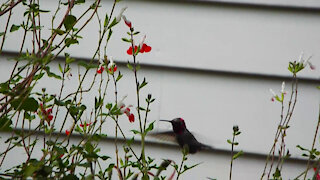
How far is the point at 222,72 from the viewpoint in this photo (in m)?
2.54

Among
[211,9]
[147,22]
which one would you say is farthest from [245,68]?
[147,22]

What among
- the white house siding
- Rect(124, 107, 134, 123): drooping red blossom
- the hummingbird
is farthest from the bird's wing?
the white house siding

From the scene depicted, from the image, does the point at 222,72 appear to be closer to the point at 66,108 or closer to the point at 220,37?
the point at 220,37

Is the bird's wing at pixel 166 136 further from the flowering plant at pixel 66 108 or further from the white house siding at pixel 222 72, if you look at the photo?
the white house siding at pixel 222 72

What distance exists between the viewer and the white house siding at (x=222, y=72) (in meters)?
2.51

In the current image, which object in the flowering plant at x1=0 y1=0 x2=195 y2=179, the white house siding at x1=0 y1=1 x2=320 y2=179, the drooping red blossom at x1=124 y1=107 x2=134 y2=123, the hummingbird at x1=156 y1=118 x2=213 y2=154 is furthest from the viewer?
the white house siding at x1=0 y1=1 x2=320 y2=179

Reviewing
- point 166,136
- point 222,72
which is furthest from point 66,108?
point 222,72

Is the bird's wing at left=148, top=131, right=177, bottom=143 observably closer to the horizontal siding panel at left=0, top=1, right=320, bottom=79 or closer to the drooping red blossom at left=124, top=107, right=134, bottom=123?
the drooping red blossom at left=124, top=107, right=134, bottom=123

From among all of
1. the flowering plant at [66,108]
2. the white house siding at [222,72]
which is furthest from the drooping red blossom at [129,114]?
the white house siding at [222,72]

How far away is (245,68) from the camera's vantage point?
2.53m

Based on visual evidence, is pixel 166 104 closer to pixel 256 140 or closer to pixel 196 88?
pixel 196 88

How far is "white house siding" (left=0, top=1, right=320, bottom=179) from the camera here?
251 cm

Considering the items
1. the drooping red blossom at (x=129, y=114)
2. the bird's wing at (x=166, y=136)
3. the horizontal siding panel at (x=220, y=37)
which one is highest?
the horizontal siding panel at (x=220, y=37)

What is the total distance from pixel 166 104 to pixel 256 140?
51 centimetres
